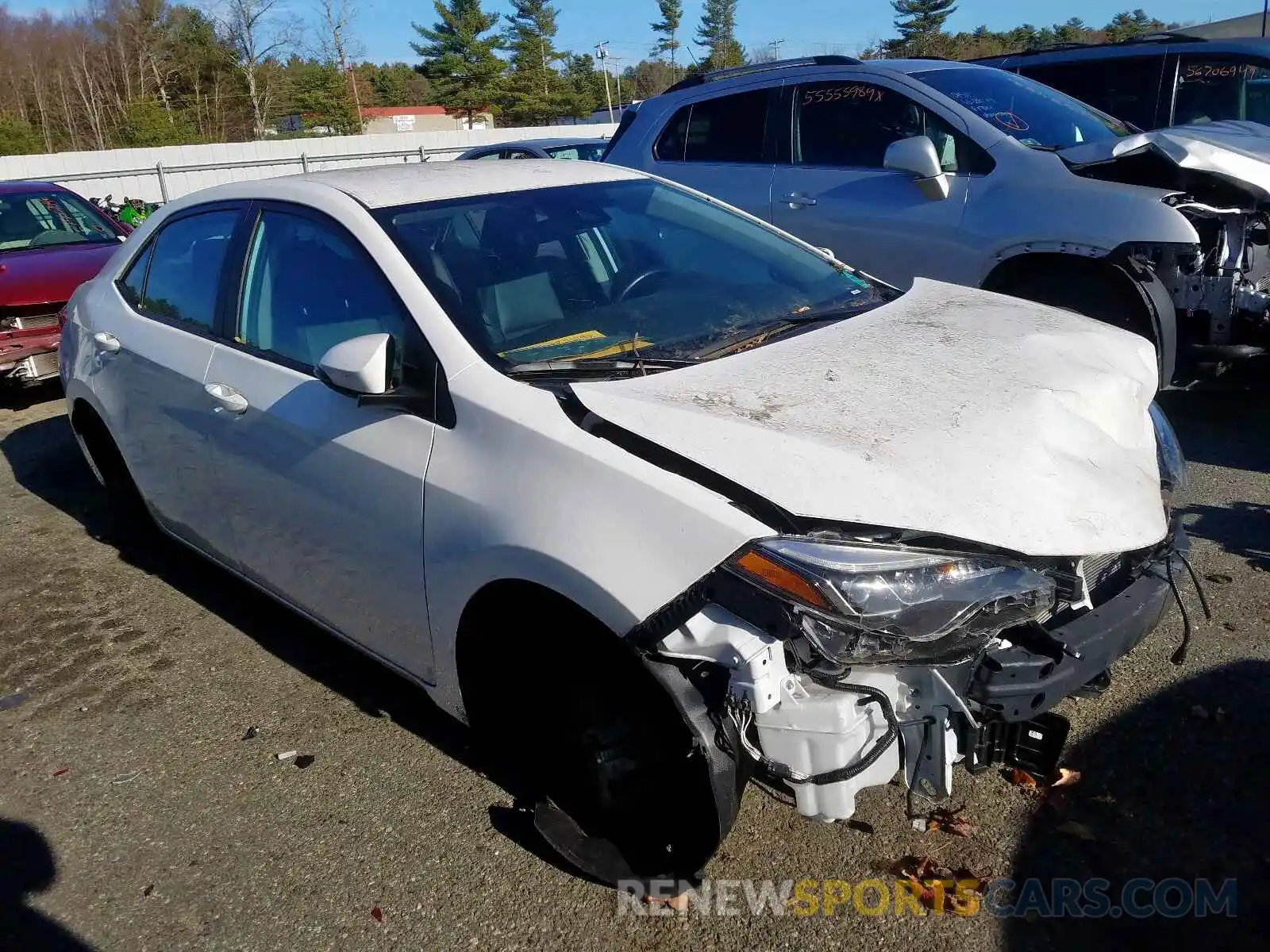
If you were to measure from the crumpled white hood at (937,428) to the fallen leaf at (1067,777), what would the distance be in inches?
33.1

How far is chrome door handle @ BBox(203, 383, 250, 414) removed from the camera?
335 cm

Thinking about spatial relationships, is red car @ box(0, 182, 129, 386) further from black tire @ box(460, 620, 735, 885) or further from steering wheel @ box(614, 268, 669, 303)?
black tire @ box(460, 620, 735, 885)

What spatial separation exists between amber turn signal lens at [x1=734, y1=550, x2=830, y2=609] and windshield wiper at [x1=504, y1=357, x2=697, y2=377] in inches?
30.5

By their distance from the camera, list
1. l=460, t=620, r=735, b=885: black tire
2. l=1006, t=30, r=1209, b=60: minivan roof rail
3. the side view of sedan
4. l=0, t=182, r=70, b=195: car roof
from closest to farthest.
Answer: l=460, t=620, r=735, b=885: black tire
l=1006, t=30, r=1209, b=60: minivan roof rail
l=0, t=182, r=70, b=195: car roof
the side view of sedan

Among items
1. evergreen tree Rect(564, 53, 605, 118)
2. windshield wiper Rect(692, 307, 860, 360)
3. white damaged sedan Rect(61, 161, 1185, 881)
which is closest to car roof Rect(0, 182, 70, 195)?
white damaged sedan Rect(61, 161, 1185, 881)

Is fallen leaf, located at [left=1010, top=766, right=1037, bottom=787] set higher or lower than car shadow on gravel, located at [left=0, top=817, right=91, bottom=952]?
higher

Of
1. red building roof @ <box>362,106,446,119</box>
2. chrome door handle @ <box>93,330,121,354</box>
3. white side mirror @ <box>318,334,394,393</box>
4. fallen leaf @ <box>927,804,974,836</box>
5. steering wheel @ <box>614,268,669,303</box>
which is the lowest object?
fallen leaf @ <box>927,804,974,836</box>

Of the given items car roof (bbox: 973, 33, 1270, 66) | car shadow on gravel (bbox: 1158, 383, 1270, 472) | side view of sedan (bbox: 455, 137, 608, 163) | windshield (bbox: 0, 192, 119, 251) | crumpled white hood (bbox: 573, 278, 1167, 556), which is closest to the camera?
crumpled white hood (bbox: 573, 278, 1167, 556)

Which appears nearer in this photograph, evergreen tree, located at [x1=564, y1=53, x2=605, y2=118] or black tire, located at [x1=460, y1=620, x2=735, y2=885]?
black tire, located at [x1=460, y1=620, x2=735, y2=885]

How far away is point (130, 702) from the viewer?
3.72m

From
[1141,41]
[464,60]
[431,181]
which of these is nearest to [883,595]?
[431,181]

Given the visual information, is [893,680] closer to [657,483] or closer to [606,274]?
[657,483]

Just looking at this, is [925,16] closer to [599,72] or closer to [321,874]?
[599,72]

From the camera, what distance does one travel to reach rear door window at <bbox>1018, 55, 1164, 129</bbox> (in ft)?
25.3
